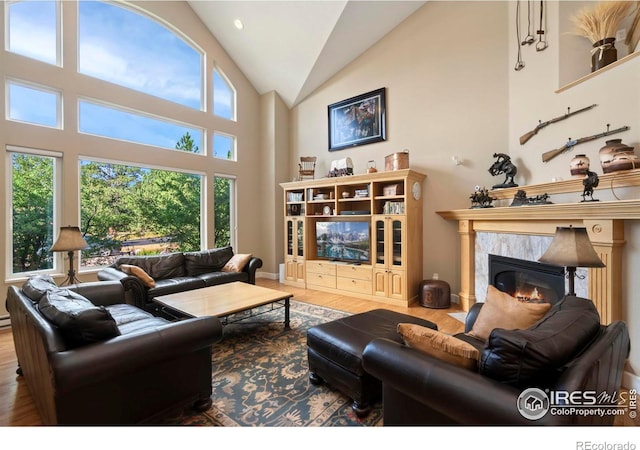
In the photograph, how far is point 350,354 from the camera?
5.89 feet

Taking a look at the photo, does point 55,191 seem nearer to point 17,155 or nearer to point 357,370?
point 17,155

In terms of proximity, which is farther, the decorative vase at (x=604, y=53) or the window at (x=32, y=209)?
the window at (x=32, y=209)

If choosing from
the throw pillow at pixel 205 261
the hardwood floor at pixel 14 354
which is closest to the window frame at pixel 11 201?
the hardwood floor at pixel 14 354

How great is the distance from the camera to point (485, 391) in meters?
1.00

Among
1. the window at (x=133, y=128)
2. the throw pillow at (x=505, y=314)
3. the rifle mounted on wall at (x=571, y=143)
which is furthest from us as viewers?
the window at (x=133, y=128)

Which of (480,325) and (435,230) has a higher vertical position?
(435,230)

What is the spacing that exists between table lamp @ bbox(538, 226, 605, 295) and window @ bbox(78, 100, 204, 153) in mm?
5461

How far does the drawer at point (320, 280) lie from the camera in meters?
4.91

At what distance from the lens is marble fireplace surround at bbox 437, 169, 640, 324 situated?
2135mm

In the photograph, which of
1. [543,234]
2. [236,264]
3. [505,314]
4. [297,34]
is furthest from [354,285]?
[297,34]

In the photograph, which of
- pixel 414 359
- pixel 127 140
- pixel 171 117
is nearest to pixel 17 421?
pixel 414 359

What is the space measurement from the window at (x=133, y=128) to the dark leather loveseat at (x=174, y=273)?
198cm

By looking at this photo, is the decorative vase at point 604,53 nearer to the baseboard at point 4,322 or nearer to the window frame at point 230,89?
the window frame at point 230,89

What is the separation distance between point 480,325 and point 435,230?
2.61 meters
